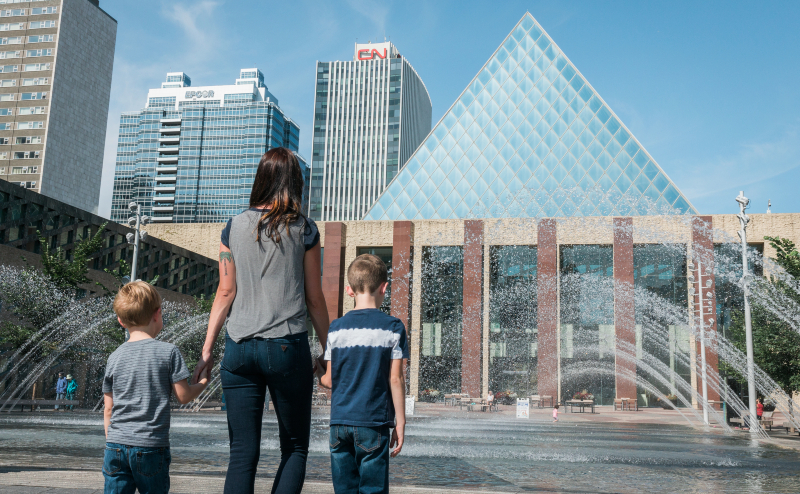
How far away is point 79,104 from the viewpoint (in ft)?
374

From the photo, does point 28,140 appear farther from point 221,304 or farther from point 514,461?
point 221,304

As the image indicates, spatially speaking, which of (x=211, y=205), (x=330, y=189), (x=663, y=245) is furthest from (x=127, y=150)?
(x=663, y=245)

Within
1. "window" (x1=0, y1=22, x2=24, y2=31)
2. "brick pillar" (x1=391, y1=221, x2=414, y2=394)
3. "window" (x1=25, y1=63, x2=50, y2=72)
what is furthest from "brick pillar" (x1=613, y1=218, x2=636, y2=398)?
"window" (x1=0, y1=22, x2=24, y2=31)

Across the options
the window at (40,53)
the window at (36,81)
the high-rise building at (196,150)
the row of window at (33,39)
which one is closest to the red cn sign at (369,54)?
the high-rise building at (196,150)

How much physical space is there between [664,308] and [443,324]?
13812 millimetres

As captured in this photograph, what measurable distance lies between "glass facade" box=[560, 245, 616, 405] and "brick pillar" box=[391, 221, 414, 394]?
9.85 m

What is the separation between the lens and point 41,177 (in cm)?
10588

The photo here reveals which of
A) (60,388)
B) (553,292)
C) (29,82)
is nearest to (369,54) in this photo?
(29,82)

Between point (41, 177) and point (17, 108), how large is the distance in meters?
11.1

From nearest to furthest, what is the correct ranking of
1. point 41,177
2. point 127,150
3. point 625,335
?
point 625,335 → point 41,177 → point 127,150

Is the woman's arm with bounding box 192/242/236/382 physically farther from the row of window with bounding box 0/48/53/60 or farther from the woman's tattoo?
the row of window with bounding box 0/48/53/60

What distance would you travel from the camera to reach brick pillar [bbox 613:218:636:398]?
41.3 meters

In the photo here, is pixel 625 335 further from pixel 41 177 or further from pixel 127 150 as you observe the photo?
pixel 127 150

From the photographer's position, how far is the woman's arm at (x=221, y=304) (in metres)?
3.30
